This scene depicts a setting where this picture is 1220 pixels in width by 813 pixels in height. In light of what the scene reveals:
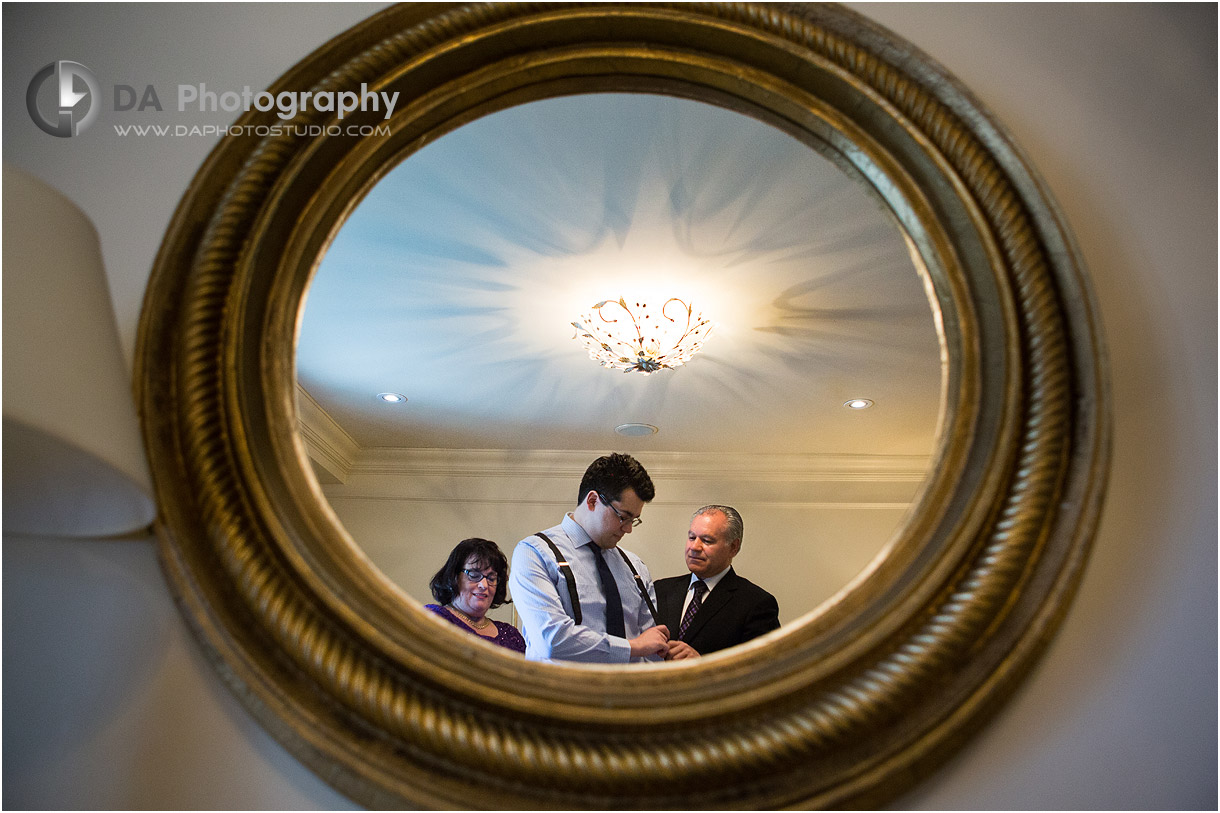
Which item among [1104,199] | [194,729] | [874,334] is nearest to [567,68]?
[874,334]

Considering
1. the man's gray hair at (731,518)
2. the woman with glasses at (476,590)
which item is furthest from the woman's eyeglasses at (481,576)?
the man's gray hair at (731,518)

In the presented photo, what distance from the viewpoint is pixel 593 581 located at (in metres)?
0.74

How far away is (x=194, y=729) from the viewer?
21.6 inches

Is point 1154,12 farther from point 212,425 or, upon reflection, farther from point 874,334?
point 212,425

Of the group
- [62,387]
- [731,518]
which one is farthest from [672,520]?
[62,387]

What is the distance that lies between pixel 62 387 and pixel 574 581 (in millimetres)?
459

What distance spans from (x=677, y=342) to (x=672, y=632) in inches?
13.4

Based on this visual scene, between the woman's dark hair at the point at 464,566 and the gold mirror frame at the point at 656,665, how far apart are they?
0.11 meters

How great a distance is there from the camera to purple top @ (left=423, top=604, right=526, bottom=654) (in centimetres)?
61

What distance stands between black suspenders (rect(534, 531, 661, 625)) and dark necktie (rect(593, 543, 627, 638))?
2 cm

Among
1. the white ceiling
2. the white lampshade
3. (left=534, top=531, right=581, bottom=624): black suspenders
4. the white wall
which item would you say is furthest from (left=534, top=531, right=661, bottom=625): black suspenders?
the white lampshade

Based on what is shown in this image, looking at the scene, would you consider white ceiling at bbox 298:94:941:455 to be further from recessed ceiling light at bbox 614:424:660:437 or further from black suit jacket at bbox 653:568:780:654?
black suit jacket at bbox 653:568:780:654

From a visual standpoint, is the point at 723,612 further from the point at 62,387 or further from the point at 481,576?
the point at 62,387

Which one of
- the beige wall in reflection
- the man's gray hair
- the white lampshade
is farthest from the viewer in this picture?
the man's gray hair
